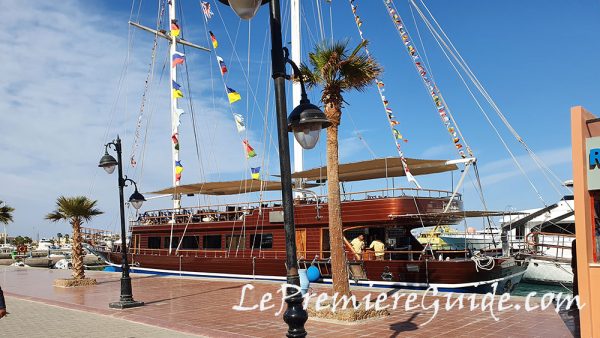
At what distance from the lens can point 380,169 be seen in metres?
18.9

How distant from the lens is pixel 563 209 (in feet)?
91.8

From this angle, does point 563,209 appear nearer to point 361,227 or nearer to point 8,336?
point 361,227

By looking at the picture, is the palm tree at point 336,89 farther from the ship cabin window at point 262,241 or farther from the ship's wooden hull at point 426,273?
the ship cabin window at point 262,241

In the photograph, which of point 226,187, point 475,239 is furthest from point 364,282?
point 226,187

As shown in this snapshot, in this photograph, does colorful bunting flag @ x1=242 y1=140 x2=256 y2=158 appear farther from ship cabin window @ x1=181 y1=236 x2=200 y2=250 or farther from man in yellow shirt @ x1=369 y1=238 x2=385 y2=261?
man in yellow shirt @ x1=369 y1=238 x2=385 y2=261

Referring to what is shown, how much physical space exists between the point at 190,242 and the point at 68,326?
45.0ft

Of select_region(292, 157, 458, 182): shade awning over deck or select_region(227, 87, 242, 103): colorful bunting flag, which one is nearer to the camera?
select_region(292, 157, 458, 182): shade awning over deck

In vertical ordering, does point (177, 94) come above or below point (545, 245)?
above

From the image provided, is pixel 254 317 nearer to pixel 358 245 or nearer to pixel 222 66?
pixel 358 245

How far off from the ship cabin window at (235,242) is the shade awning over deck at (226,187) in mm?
2562

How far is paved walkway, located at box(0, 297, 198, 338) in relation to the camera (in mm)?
9580

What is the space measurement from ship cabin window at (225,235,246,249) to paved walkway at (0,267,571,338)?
4.75m

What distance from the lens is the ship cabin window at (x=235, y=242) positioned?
21.8 m

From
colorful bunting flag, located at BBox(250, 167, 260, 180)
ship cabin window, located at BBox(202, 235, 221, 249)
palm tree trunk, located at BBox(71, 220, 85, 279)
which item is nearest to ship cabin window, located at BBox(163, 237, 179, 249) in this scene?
ship cabin window, located at BBox(202, 235, 221, 249)
